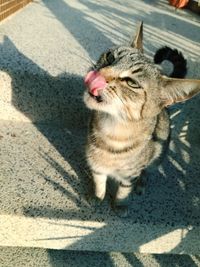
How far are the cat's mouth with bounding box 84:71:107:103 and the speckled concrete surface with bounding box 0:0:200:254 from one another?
2.30ft

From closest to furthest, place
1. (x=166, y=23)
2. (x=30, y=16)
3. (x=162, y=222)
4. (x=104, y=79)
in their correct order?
(x=104, y=79) < (x=162, y=222) < (x=30, y=16) < (x=166, y=23)

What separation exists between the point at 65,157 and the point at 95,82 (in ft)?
2.83

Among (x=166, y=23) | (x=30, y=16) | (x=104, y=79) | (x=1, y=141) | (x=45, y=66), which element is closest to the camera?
(x=104, y=79)

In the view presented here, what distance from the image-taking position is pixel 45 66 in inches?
Answer: 115

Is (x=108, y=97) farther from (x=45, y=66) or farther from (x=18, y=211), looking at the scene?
(x=45, y=66)

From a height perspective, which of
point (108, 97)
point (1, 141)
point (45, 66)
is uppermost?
point (108, 97)

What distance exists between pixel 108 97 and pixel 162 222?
82 centimetres

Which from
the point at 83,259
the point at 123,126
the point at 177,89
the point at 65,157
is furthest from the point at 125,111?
the point at 83,259

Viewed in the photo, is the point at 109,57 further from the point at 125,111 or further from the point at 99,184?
the point at 99,184

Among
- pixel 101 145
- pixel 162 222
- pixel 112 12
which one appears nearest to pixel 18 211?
pixel 101 145

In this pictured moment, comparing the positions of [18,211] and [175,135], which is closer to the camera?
[18,211]

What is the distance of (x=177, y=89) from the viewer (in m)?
1.90

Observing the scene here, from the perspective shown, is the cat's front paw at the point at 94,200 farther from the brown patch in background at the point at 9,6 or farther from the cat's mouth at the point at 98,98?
the brown patch in background at the point at 9,6

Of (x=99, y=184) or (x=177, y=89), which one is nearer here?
(x=177, y=89)
